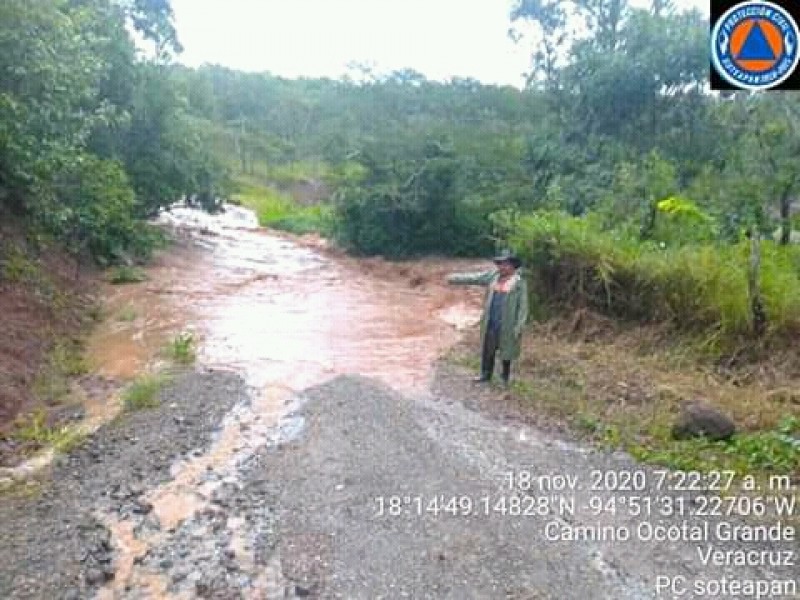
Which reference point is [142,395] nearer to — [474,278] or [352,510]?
[352,510]

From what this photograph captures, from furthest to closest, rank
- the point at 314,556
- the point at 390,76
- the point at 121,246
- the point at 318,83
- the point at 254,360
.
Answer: the point at 318,83
the point at 390,76
the point at 121,246
the point at 254,360
the point at 314,556

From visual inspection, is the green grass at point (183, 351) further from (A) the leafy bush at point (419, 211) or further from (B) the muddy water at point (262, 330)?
(A) the leafy bush at point (419, 211)

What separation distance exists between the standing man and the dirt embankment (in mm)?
5311

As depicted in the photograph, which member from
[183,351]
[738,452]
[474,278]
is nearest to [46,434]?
[183,351]

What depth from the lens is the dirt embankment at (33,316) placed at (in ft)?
31.9

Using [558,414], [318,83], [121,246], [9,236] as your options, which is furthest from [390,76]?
[558,414]

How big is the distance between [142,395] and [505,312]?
174 inches

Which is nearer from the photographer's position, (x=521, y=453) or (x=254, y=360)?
(x=521, y=453)

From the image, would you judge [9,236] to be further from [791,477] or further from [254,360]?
[791,477]

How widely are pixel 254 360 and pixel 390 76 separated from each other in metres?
48.6

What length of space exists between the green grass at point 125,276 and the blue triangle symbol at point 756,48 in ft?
49.9

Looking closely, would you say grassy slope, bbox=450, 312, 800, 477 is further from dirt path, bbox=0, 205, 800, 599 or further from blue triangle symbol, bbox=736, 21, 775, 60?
blue triangle symbol, bbox=736, 21, 775, 60

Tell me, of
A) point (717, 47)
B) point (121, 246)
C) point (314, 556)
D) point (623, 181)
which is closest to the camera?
point (314, 556)

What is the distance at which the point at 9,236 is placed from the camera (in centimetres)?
1430
